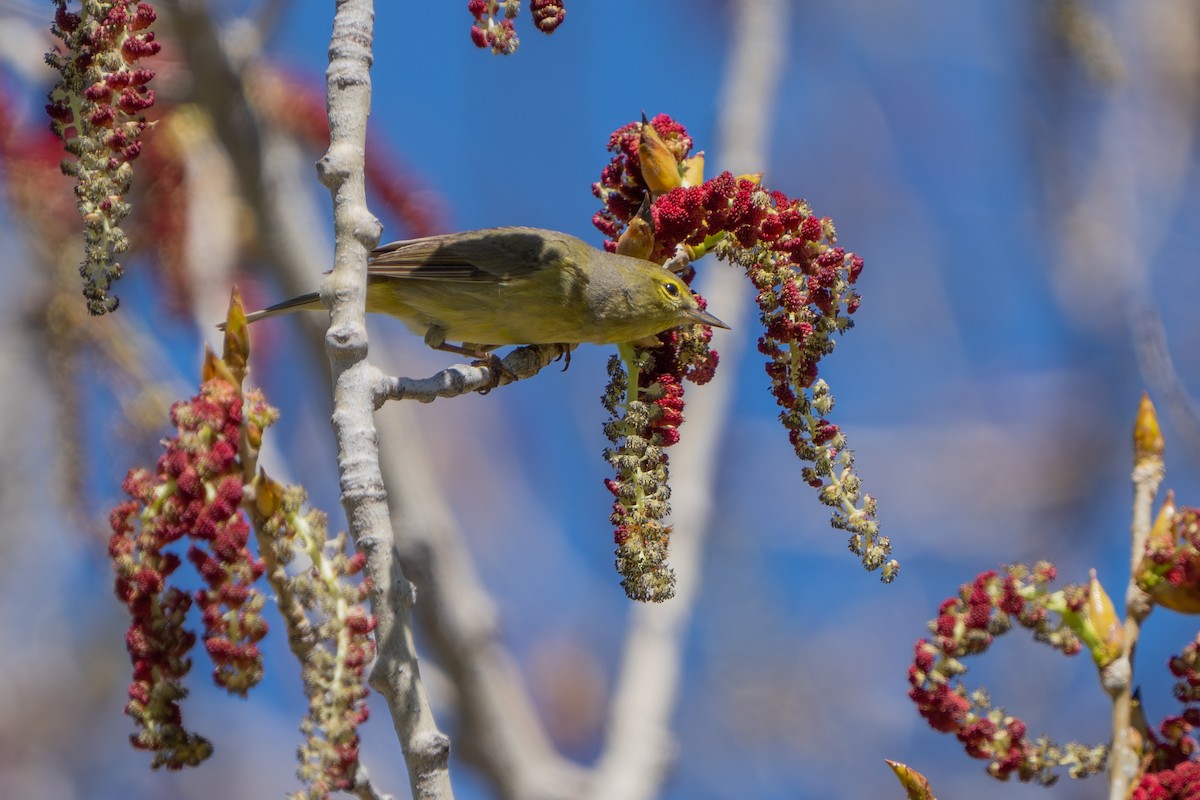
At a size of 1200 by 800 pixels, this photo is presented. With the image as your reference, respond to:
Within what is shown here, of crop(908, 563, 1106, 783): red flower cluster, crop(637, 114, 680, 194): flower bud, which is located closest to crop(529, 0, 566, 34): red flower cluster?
crop(637, 114, 680, 194): flower bud

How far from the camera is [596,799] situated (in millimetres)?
5012

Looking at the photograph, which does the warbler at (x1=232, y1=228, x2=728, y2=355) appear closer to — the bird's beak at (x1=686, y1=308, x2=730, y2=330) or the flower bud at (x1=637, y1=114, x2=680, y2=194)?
the bird's beak at (x1=686, y1=308, x2=730, y2=330)

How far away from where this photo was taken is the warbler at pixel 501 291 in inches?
168

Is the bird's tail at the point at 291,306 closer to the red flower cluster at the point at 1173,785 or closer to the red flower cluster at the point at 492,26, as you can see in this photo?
the red flower cluster at the point at 492,26

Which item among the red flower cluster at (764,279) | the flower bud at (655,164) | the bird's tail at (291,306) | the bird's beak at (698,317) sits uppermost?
the bird's tail at (291,306)

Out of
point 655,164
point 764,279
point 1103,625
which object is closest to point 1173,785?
point 1103,625

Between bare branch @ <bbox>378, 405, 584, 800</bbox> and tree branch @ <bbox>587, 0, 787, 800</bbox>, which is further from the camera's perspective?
tree branch @ <bbox>587, 0, 787, 800</bbox>

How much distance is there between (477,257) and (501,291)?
0.86ft

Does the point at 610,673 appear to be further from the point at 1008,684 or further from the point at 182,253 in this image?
the point at 182,253

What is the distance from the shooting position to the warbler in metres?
4.26

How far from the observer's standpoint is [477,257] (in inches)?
185

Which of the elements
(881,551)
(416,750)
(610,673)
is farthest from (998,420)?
(416,750)

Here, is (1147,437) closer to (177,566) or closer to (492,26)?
(492,26)

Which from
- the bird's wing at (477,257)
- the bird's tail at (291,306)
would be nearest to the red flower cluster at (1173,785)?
the bird's wing at (477,257)
